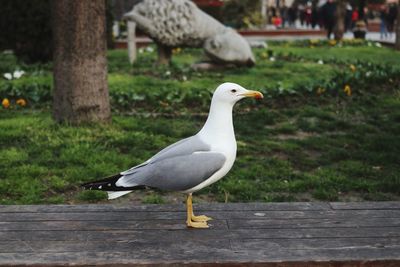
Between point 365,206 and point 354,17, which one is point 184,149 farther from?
point 354,17

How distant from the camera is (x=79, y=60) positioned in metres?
6.31

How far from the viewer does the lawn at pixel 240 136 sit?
193 inches

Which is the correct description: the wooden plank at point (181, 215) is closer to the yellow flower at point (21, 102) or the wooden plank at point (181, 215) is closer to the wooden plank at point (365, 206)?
the wooden plank at point (365, 206)

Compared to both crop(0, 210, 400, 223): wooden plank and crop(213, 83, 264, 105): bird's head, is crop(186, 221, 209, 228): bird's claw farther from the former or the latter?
crop(213, 83, 264, 105): bird's head

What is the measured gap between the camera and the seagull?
2.96m

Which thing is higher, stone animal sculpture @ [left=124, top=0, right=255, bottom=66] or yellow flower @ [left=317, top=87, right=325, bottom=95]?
stone animal sculpture @ [left=124, top=0, right=255, bottom=66]

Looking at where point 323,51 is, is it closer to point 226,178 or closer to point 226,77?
point 226,77

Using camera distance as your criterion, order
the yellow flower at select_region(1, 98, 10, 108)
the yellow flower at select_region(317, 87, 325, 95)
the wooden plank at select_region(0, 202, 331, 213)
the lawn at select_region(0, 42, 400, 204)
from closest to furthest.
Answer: the wooden plank at select_region(0, 202, 331, 213) < the lawn at select_region(0, 42, 400, 204) < the yellow flower at select_region(1, 98, 10, 108) < the yellow flower at select_region(317, 87, 325, 95)

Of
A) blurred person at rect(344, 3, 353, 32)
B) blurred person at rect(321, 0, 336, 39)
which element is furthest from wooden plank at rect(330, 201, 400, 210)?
blurred person at rect(344, 3, 353, 32)

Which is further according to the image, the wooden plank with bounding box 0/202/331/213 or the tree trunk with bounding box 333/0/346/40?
the tree trunk with bounding box 333/0/346/40

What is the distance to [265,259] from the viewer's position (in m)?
2.63

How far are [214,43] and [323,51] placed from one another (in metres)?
5.85

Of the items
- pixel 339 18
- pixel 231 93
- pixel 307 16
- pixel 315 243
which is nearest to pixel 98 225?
pixel 231 93

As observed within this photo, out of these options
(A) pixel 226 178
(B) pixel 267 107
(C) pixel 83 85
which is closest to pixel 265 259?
(A) pixel 226 178
